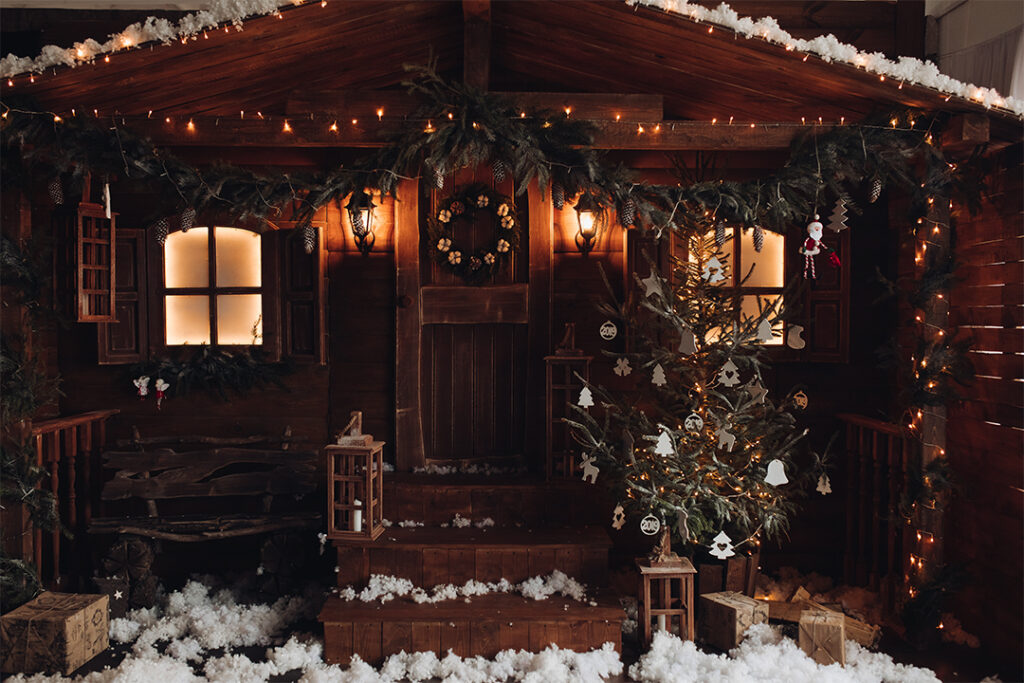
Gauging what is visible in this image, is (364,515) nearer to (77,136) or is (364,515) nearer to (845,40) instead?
(77,136)

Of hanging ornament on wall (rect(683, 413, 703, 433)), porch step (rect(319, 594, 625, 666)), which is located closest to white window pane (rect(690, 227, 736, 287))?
hanging ornament on wall (rect(683, 413, 703, 433))

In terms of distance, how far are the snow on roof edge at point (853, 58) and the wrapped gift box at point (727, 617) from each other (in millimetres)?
3594

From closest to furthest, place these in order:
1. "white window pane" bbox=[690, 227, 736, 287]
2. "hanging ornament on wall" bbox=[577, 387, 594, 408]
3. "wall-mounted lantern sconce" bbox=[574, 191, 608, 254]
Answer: "white window pane" bbox=[690, 227, 736, 287] → "hanging ornament on wall" bbox=[577, 387, 594, 408] → "wall-mounted lantern sconce" bbox=[574, 191, 608, 254]

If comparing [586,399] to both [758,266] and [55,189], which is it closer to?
[758,266]

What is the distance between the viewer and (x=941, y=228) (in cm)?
529

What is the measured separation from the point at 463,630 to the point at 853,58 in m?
4.44

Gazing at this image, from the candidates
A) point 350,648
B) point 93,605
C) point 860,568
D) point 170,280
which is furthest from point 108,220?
point 860,568

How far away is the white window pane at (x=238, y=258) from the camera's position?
21.5 ft

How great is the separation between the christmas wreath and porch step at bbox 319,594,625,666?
9.24 ft

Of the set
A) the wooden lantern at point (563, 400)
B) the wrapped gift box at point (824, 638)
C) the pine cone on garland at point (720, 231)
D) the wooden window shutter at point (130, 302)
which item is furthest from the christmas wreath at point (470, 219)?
the wrapped gift box at point (824, 638)

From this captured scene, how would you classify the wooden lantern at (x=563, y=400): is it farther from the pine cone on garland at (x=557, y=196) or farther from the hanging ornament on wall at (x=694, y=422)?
the pine cone on garland at (x=557, y=196)

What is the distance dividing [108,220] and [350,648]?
3731 mm

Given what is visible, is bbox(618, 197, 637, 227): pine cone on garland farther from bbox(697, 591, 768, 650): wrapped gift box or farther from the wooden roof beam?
bbox(697, 591, 768, 650): wrapped gift box

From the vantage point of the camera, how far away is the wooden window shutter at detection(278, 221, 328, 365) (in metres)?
6.42
